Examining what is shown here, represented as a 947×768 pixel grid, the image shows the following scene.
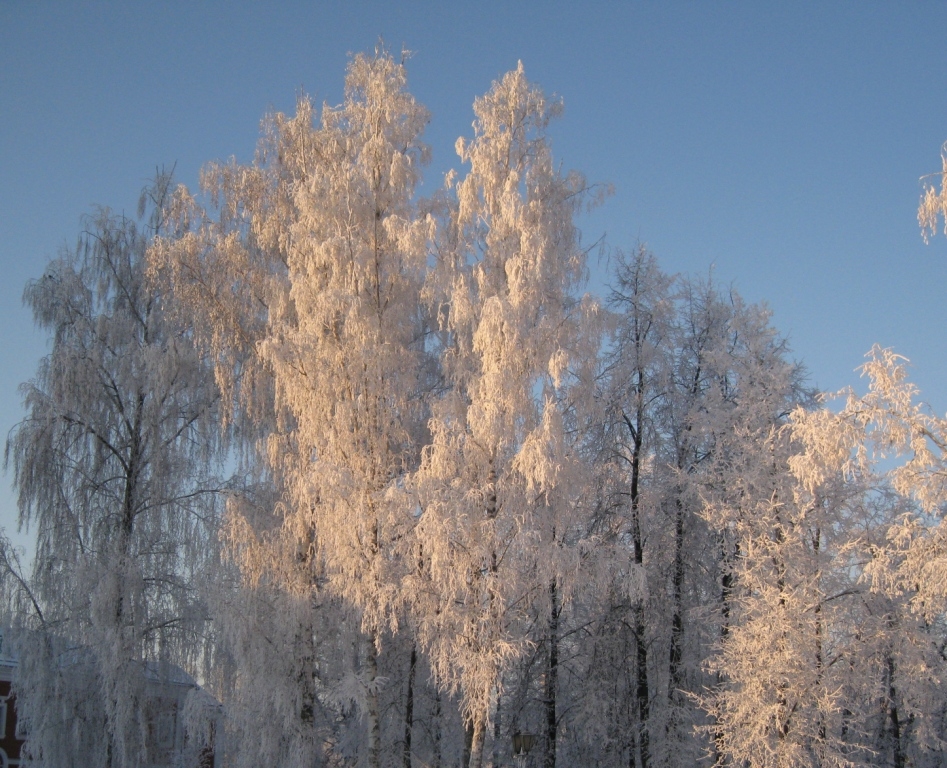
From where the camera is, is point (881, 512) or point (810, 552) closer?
point (810, 552)

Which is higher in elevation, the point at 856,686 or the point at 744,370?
the point at 744,370

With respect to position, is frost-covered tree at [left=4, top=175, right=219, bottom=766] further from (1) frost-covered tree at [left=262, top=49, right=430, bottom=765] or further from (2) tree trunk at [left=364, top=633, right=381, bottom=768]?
(2) tree trunk at [left=364, top=633, right=381, bottom=768]

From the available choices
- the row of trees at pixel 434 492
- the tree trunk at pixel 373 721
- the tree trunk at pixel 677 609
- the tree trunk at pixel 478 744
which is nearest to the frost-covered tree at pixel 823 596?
the row of trees at pixel 434 492

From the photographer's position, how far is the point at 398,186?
16234mm

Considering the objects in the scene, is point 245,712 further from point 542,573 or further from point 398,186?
point 398,186

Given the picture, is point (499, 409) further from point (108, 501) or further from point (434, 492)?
point (108, 501)

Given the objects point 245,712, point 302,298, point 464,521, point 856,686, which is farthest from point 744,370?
point 245,712

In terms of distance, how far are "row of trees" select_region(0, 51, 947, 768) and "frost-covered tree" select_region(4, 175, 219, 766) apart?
0.06 meters

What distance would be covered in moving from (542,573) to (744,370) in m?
6.81

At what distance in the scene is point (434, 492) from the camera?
13320mm

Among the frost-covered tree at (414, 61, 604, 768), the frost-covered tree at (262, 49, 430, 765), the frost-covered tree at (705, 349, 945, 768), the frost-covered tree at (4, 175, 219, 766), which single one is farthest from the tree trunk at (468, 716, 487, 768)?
the frost-covered tree at (4, 175, 219, 766)

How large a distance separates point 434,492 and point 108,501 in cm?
770

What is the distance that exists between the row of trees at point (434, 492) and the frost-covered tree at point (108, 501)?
6 cm

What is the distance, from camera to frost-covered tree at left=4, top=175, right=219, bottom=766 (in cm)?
1600
